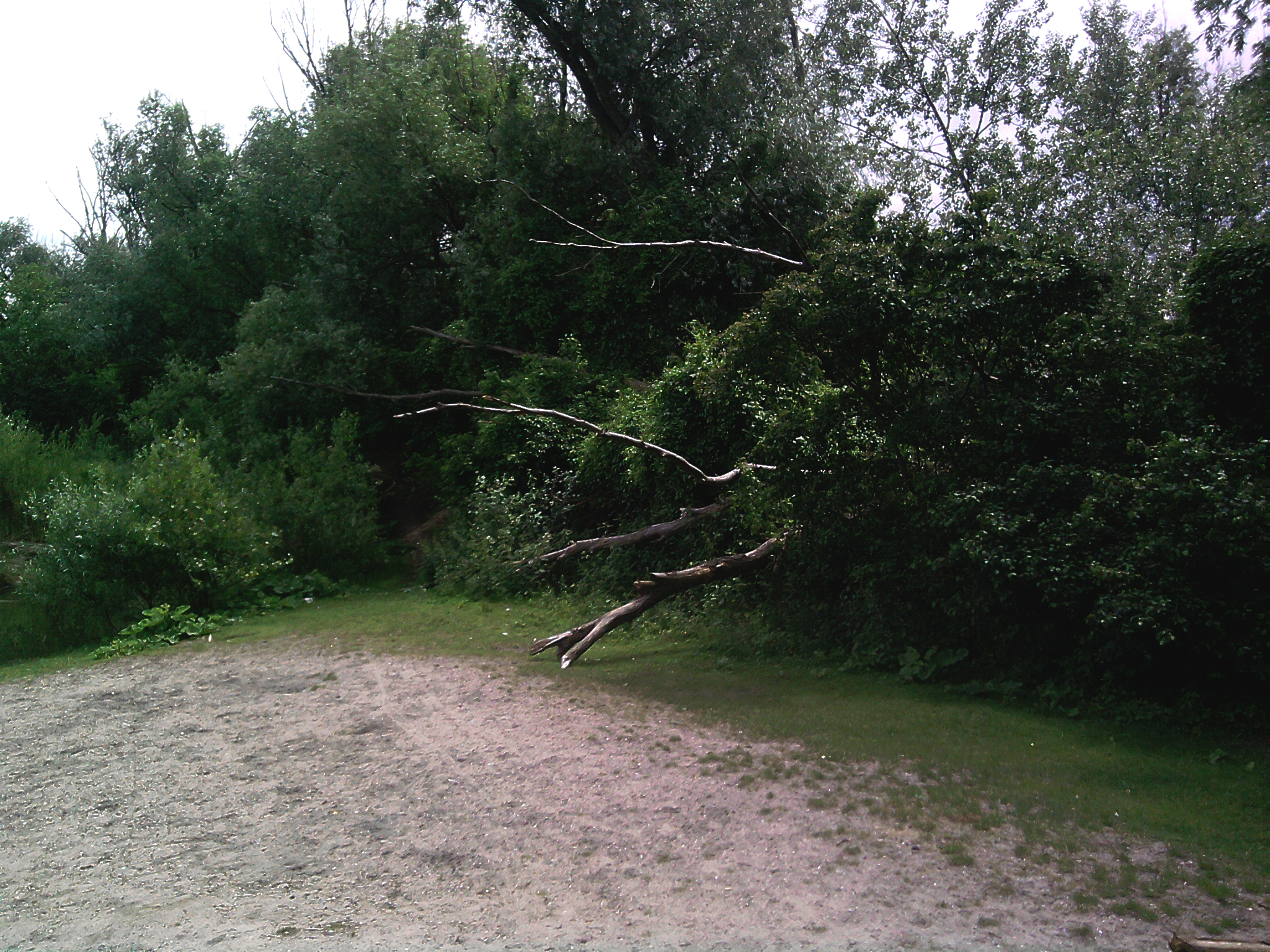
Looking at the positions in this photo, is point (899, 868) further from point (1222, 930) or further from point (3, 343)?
point (3, 343)

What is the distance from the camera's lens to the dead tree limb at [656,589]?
975 centimetres

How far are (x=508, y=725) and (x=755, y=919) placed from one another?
3.40 meters

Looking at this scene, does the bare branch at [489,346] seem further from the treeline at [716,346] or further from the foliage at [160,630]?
the foliage at [160,630]

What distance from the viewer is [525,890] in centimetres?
461

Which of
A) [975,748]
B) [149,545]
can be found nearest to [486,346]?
Result: [149,545]

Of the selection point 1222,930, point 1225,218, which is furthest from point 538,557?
point 1225,218

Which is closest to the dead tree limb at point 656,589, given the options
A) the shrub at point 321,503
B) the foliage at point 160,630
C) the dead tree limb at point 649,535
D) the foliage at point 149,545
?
the dead tree limb at point 649,535

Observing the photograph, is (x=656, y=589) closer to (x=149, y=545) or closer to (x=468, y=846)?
(x=468, y=846)

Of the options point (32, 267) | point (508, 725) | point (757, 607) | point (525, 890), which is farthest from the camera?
point (32, 267)

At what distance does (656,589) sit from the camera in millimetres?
10242

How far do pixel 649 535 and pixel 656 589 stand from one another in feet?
5.28

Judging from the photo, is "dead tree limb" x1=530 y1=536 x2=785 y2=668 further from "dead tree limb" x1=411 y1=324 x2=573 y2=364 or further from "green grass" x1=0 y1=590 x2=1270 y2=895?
"dead tree limb" x1=411 y1=324 x2=573 y2=364

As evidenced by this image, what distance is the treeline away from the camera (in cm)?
745

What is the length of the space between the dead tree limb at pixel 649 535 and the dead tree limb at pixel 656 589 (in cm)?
91
